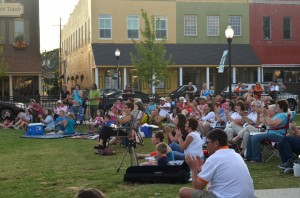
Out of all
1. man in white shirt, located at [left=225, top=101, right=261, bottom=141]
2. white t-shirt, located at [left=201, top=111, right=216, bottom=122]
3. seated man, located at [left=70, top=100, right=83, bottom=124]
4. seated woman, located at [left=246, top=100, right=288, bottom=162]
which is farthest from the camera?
seated man, located at [left=70, top=100, right=83, bottom=124]

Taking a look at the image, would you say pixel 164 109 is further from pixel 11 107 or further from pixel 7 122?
pixel 11 107

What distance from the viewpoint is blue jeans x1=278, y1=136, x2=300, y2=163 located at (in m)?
10.0

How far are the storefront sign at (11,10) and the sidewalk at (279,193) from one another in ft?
113

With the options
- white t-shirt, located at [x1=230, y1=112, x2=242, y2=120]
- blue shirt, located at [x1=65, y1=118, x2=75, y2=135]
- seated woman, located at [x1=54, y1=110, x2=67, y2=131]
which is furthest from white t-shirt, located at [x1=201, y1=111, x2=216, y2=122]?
seated woman, located at [x1=54, y1=110, x2=67, y2=131]

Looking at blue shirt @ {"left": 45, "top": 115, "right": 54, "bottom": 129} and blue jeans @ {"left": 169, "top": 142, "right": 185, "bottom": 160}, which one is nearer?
blue jeans @ {"left": 169, "top": 142, "right": 185, "bottom": 160}

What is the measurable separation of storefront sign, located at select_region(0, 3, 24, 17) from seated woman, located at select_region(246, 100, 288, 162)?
31.7 metres

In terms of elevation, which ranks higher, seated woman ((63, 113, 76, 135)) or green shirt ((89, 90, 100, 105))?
green shirt ((89, 90, 100, 105))

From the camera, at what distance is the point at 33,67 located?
3994 centimetres

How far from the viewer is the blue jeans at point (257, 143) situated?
10892 millimetres

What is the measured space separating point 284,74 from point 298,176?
34916mm

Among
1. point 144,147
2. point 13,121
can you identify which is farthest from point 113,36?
point 144,147

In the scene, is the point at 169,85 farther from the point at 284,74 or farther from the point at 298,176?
the point at 298,176

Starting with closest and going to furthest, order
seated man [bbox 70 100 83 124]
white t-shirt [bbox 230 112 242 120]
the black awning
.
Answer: white t-shirt [bbox 230 112 242 120]
seated man [bbox 70 100 83 124]
the black awning

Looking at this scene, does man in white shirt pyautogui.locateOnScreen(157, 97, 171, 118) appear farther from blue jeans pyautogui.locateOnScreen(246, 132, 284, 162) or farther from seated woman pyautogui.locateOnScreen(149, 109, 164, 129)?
blue jeans pyautogui.locateOnScreen(246, 132, 284, 162)
